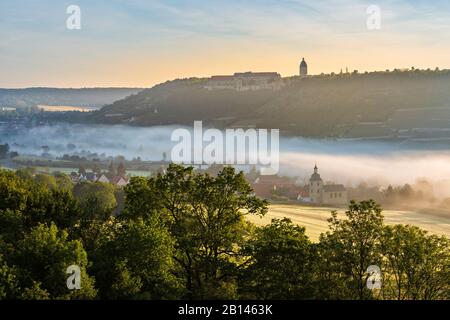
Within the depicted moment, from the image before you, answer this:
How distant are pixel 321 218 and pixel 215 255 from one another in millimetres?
58404

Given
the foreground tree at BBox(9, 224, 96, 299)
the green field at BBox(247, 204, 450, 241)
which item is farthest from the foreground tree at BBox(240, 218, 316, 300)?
the green field at BBox(247, 204, 450, 241)

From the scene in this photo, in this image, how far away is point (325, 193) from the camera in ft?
375

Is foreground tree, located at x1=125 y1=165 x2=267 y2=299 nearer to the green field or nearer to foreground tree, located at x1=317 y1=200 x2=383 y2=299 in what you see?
foreground tree, located at x1=317 y1=200 x2=383 y2=299

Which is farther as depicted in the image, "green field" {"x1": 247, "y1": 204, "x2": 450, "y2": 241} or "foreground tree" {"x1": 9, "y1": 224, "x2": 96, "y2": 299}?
"green field" {"x1": 247, "y1": 204, "x2": 450, "y2": 241}

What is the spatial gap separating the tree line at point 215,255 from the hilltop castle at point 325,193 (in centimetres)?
8329

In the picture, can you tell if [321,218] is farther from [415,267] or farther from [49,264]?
[49,264]

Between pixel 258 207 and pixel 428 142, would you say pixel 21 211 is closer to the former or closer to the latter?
pixel 258 207

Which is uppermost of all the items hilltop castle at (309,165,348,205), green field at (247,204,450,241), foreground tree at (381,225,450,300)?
foreground tree at (381,225,450,300)

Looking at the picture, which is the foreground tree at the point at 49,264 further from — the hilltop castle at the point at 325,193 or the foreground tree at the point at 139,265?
the hilltop castle at the point at 325,193

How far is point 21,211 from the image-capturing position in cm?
3628

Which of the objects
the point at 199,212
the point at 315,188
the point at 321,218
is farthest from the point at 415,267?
the point at 315,188

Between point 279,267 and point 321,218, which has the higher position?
point 279,267

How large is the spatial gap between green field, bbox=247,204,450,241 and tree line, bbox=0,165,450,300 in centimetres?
4038

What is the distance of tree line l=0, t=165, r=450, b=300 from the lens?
2619 cm
